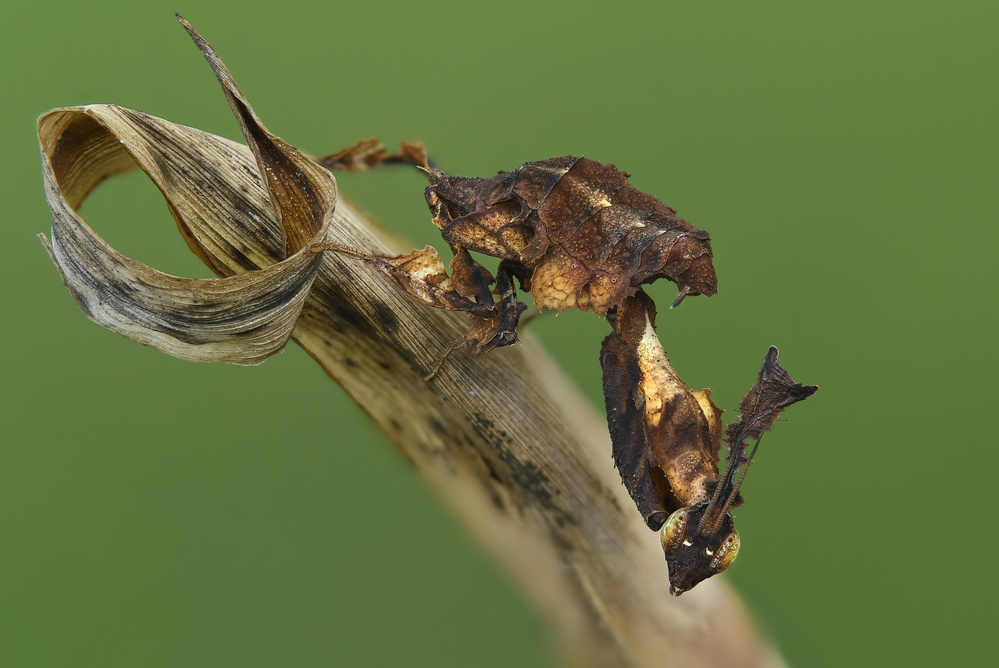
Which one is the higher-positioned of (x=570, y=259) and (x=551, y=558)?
(x=570, y=259)

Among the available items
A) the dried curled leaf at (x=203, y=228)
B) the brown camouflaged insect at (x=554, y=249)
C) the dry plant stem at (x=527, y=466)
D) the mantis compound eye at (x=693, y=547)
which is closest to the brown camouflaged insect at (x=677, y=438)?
the mantis compound eye at (x=693, y=547)

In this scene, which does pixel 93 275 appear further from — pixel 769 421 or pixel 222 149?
pixel 769 421

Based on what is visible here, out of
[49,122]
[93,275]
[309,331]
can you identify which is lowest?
[309,331]

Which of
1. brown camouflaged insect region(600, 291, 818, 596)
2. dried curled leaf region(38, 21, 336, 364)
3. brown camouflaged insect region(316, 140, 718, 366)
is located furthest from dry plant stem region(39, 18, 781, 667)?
brown camouflaged insect region(600, 291, 818, 596)

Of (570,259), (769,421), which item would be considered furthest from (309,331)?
(769,421)

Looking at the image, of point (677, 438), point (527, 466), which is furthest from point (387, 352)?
point (677, 438)

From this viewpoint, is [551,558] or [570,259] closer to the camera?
[570,259]
